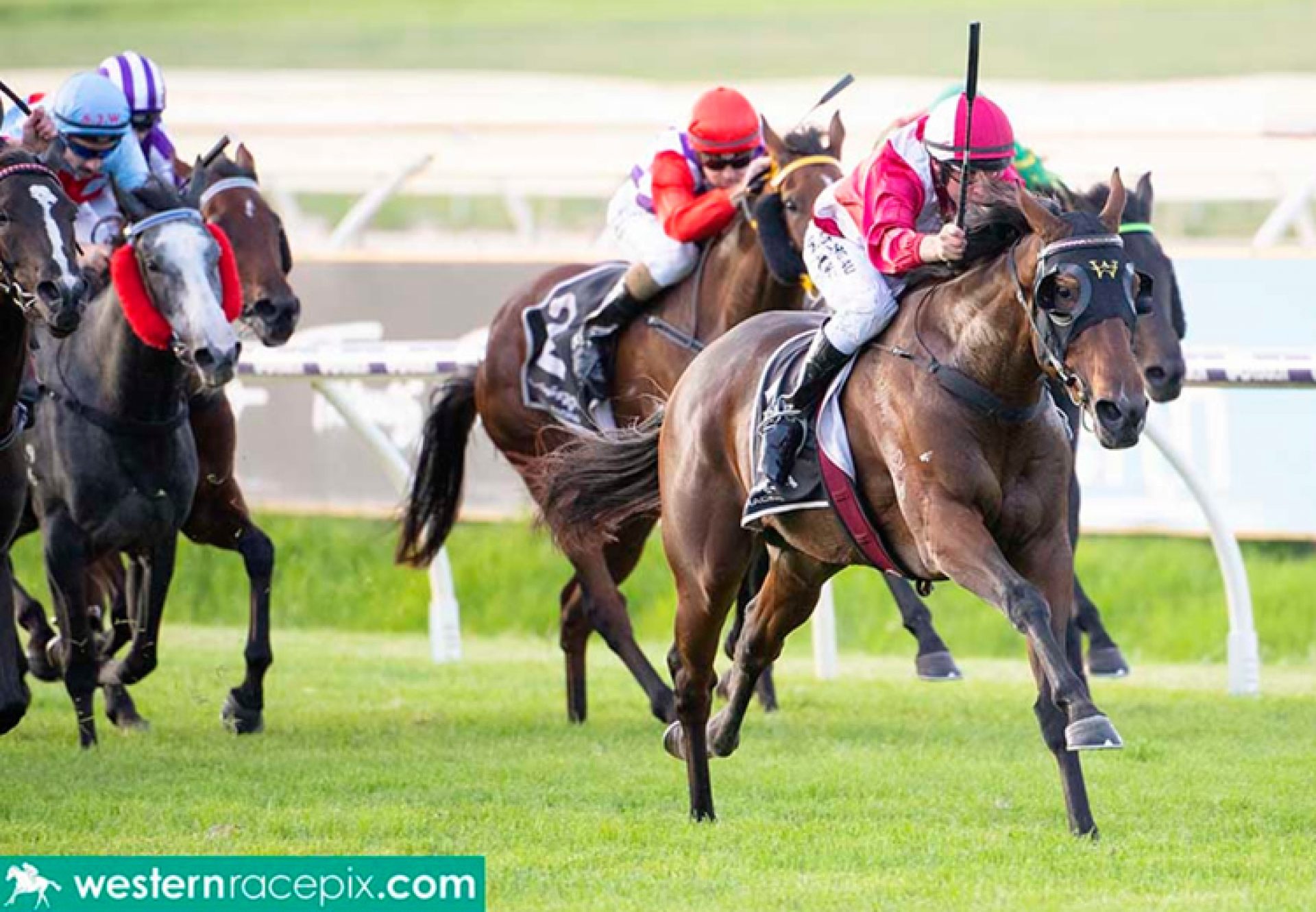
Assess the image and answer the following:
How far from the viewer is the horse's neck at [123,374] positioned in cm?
735

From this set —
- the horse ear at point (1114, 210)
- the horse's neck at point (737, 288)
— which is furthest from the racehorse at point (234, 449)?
the horse ear at point (1114, 210)

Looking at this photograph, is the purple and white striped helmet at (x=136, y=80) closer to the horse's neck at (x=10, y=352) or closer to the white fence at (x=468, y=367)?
the white fence at (x=468, y=367)

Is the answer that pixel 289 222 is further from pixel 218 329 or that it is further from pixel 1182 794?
pixel 1182 794

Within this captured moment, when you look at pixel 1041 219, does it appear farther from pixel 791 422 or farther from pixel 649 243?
pixel 649 243

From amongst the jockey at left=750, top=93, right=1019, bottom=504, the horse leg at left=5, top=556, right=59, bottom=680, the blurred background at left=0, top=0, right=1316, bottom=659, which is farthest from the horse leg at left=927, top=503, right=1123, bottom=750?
the horse leg at left=5, top=556, right=59, bottom=680

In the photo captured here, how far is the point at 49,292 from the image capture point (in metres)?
6.16

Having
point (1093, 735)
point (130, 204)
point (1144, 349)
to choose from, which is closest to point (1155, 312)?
point (1144, 349)

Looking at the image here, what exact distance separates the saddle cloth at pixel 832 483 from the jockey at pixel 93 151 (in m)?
2.53

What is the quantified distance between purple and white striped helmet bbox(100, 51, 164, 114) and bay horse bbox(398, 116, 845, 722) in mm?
1485

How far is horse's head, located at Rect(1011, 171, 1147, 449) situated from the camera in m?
5.07

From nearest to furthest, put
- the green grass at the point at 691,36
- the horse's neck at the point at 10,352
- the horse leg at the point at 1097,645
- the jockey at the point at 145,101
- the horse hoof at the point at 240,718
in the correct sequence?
the horse's neck at the point at 10,352, the horse hoof at the point at 240,718, the jockey at the point at 145,101, the horse leg at the point at 1097,645, the green grass at the point at 691,36

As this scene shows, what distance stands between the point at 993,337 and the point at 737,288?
240 cm

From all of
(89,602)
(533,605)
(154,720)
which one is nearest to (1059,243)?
(154,720)

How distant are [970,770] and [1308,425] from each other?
11.4 feet
